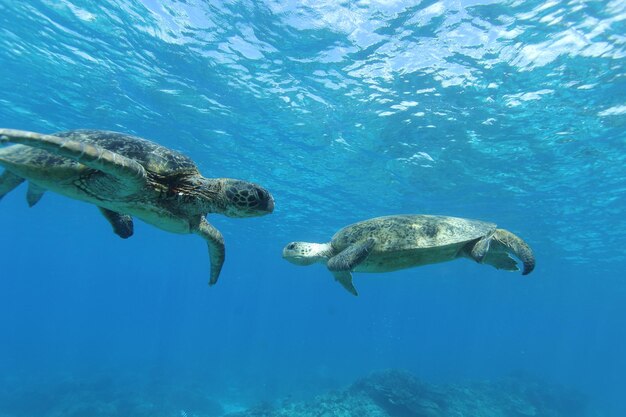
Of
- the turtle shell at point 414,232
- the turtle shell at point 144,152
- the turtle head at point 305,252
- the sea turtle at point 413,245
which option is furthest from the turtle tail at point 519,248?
the turtle shell at point 144,152

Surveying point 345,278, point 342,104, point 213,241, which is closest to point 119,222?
point 213,241

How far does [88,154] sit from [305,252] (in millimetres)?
3596

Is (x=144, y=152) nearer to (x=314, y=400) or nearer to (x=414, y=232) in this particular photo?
(x=414, y=232)

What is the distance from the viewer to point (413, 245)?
5.50 meters

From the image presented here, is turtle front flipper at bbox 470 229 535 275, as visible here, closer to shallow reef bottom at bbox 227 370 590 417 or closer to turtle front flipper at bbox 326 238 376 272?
turtle front flipper at bbox 326 238 376 272

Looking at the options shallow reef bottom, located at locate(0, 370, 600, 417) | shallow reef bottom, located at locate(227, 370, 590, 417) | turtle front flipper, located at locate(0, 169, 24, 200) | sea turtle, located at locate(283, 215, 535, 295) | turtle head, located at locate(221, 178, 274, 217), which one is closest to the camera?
turtle head, located at locate(221, 178, 274, 217)

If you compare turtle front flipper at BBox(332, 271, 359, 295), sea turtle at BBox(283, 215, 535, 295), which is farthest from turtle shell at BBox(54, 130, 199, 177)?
turtle front flipper at BBox(332, 271, 359, 295)

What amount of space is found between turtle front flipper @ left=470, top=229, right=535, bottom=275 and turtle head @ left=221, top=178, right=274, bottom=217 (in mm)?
3122

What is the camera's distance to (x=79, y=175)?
15.5 feet

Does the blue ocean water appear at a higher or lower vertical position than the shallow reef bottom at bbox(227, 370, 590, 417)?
higher

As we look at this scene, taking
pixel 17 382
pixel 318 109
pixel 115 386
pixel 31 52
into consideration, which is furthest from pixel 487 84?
pixel 17 382

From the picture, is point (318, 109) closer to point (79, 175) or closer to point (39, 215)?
point (79, 175)

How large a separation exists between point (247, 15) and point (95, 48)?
7.46 meters

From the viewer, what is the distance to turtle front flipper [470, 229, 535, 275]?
531 cm
